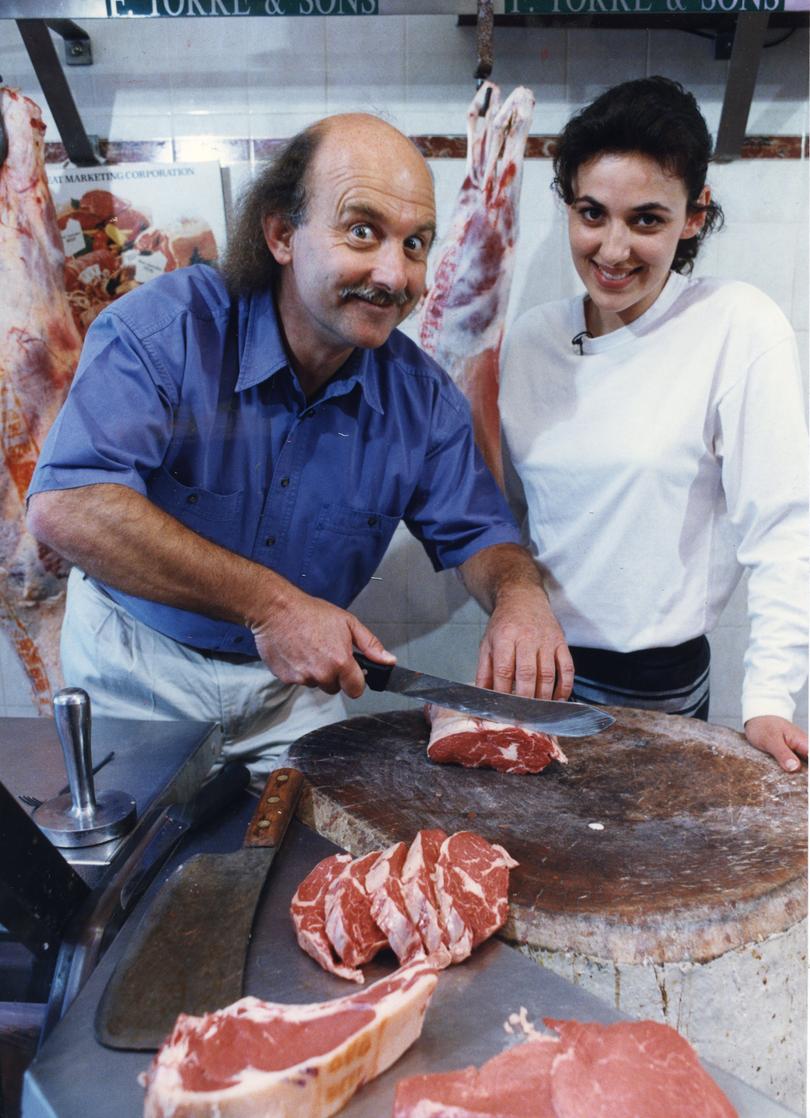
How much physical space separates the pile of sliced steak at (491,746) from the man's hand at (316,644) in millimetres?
140

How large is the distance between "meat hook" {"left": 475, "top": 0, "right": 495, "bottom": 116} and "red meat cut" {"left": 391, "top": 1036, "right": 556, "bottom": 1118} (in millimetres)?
1268

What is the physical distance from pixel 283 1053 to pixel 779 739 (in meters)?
0.88

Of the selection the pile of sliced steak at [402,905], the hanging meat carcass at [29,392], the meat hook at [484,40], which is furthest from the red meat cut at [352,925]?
the meat hook at [484,40]

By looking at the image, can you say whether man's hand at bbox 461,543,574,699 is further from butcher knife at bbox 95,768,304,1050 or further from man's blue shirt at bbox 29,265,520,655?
butcher knife at bbox 95,768,304,1050

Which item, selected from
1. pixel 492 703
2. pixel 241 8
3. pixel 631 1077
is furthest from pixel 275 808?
pixel 241 8

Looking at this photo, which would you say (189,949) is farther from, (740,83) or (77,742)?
(740,83)

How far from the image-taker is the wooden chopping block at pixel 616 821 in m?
0.87

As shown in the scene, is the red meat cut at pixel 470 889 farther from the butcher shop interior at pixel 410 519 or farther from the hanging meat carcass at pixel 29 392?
the hanging meat carcass at pixel 29 392

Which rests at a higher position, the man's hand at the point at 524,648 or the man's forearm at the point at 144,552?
the man's forearm at the point at 144,552

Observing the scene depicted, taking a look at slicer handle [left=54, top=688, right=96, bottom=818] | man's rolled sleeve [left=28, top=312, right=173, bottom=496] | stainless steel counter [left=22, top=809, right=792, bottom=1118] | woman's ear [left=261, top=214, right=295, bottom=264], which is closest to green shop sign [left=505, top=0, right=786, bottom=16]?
woman's ear [left=261, top=214, right=295, bottom=264]

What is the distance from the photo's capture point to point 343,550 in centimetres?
143

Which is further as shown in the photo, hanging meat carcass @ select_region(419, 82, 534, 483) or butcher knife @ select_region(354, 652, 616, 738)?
hanging meat carcass @ select_region(419, 82, 534, 483)

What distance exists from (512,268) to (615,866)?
102cm

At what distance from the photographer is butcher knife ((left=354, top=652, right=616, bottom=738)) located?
111 cm
